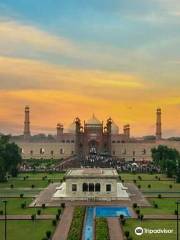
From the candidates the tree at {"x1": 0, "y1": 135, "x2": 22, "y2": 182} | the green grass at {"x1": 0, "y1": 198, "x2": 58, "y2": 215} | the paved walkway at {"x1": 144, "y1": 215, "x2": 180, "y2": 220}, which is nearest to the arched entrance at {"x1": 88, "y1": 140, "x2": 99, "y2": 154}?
the tree at {"x1": 0, "y1": 135, "x2": 22, "y2": 182}

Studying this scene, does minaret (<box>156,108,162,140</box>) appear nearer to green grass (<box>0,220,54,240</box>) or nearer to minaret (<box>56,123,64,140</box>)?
minaret (<box>56,123,64,140</box>)

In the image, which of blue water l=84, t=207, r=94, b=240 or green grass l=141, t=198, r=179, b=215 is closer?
blue water l=84, t=207, r=94, b=240

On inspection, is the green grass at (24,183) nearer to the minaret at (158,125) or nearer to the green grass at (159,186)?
the green grass at (159,186)

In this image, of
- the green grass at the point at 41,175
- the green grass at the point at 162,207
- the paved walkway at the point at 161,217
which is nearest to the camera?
the paved walkway at the point at 161,217

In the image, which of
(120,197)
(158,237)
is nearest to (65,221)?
(158,237)

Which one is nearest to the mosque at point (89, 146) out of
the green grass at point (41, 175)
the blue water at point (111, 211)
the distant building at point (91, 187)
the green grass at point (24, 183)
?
the green grass at point (41, 175)

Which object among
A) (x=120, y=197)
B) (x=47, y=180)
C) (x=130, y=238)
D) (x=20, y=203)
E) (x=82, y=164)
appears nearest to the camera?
(x=130, y=238)

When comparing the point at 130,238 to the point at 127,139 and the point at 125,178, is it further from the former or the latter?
the point at 127,139
